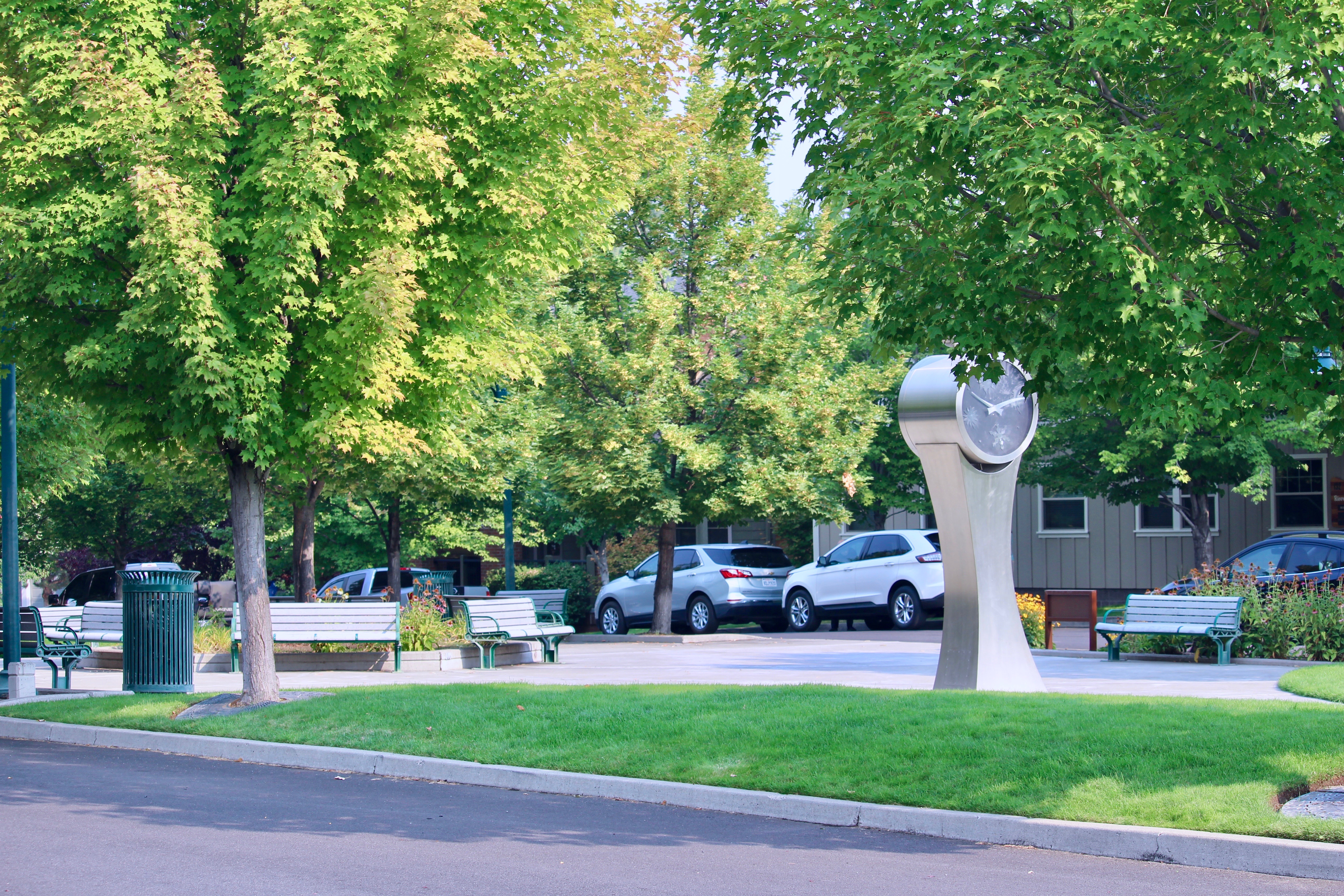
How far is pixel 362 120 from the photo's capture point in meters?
12.0

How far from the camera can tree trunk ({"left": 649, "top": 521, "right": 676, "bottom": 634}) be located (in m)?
26.1

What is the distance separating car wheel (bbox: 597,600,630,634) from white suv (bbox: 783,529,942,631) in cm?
356

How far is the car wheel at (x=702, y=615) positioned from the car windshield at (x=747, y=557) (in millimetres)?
→ 831

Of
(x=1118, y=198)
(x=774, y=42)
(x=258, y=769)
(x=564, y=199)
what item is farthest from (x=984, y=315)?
(x=258, y=769)

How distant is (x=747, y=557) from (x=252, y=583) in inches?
585

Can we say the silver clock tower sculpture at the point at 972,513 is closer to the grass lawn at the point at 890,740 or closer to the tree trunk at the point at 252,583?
the grass lawn at the point at 890,740

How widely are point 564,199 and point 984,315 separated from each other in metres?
5.91

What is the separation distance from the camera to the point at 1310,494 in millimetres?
29891

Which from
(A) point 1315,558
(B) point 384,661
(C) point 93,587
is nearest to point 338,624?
(B) point 384,661

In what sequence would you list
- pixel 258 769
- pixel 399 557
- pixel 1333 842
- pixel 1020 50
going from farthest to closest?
pixel 399 557
pixel 258 769
pixel 1020 50
pixel 1333 842

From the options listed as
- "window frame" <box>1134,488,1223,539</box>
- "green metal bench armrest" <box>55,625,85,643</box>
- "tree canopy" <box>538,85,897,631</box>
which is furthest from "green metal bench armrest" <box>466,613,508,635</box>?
"window frame" <box>1134,488,1223,539</box>

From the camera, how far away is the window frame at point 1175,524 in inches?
1201

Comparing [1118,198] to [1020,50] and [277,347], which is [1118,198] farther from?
[277,347]

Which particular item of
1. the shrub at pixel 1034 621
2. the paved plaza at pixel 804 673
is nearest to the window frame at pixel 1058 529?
the paved plaza at pixel 804 673
